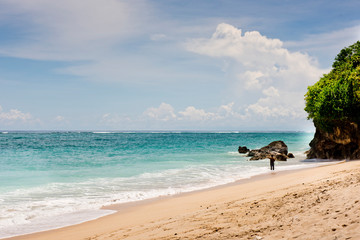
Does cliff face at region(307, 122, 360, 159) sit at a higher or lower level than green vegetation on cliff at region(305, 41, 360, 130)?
lower

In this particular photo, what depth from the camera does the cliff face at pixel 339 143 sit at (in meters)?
28.9

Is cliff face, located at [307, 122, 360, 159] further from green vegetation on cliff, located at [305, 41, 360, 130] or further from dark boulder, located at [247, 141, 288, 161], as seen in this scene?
dark boulder, located at [247, 141, 288, 161]

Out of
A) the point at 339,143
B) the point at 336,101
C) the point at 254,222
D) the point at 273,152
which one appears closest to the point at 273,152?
the point at 273,152

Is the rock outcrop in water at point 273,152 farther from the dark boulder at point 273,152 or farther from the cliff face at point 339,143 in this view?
the cliff face at point 339,143

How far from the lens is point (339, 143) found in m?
31.1

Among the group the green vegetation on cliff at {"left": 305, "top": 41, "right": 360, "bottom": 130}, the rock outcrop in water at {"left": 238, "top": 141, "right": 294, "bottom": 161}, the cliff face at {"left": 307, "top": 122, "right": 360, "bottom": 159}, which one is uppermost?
the green vegetation on cliff at {"left": 305, "top": 41, "right": 360, "bottom": 130}

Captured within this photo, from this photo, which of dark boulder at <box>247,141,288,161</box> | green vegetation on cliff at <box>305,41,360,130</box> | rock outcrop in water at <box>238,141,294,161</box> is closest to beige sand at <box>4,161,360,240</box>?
green vegetation on cliff at <box>305,41,360,130</box>

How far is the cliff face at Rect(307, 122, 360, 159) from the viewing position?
2889 centimetres

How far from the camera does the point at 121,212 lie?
40.4ft

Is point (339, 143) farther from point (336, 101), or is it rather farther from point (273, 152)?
point (273, 152)

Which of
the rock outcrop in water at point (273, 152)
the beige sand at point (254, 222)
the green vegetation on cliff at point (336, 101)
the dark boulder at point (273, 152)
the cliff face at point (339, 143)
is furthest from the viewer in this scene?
the rock outcrop in water at point (273, 152)

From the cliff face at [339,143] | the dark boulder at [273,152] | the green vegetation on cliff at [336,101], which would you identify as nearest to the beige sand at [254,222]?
the green vegetation on cliff at [336,101]

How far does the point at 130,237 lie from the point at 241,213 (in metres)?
3.31

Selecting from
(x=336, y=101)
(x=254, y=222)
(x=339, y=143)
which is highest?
(x=336, y=101)
